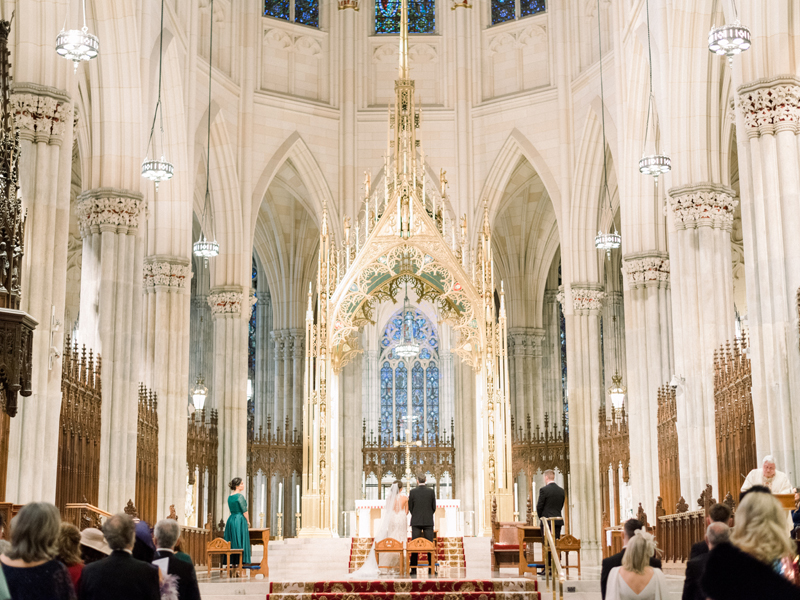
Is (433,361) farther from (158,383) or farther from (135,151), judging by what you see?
(135,151)

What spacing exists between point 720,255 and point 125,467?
1062 cm

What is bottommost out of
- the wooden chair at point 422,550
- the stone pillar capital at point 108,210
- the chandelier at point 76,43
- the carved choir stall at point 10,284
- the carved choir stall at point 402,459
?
the wooden chair at point 422,550

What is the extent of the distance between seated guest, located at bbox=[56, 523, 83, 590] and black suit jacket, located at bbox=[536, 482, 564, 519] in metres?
9.84

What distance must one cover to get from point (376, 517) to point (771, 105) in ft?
35.4

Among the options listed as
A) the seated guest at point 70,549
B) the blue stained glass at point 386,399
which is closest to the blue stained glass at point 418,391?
the blue stained glass at point 386,399

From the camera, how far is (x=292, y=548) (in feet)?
65.9

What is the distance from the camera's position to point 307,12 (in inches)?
1125

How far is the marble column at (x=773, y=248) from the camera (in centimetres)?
1346

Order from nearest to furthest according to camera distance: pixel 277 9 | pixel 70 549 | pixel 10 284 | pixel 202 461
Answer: pixel 70 549 < pixel 10 284 < pixel 202 461 < pixel 277 9

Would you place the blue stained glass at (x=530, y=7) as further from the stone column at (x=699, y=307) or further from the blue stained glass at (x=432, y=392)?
the blue stained glass at (x=432, y=392)

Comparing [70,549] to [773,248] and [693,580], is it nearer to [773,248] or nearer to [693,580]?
[693,580]

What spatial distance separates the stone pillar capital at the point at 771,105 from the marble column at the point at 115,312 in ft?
33.3

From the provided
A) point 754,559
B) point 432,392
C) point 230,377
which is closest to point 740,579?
point 754,559

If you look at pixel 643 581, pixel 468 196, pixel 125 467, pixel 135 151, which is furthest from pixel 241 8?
pixel 643 581
